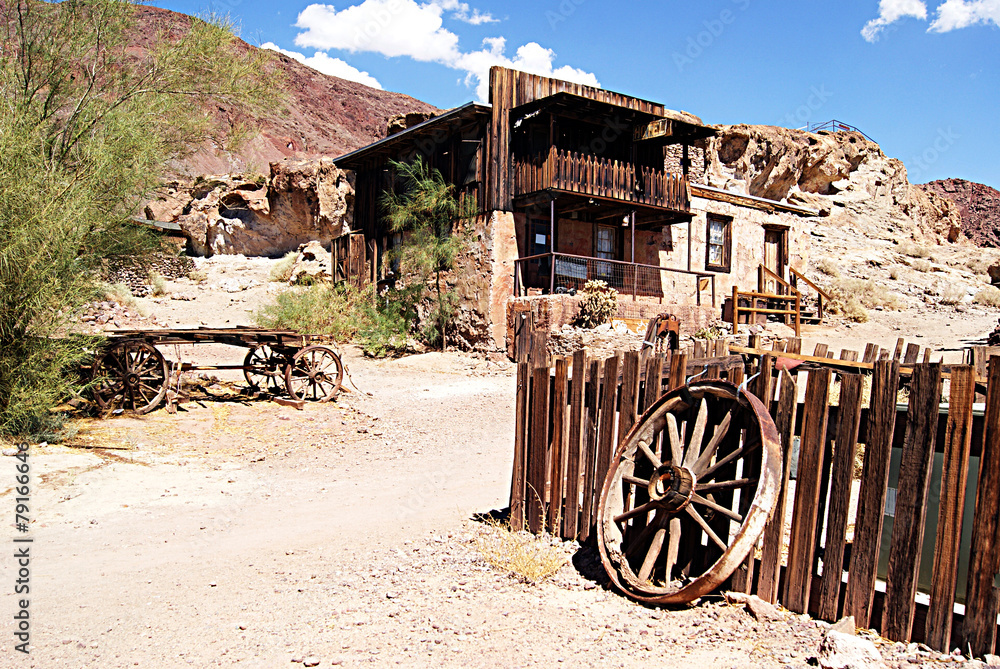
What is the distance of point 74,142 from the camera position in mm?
10016

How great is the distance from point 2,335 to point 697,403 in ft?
28.9

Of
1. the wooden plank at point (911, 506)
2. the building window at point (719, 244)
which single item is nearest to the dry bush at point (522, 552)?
the wooden plank at point (911, 506)

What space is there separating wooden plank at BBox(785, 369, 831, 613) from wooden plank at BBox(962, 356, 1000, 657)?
2.17ft

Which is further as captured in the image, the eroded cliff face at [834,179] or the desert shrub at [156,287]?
the eroded cliff face at [834,179]

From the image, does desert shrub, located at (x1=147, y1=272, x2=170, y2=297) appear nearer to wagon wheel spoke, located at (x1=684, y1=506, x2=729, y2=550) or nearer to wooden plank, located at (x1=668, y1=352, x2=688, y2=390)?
wooden plank, located at (x1=668, y1=352, x2=688, y2=390)

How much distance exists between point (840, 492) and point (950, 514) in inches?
17.6

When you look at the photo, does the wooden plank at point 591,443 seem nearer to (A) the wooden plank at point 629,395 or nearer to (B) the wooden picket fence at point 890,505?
(A) the wooden plank at point 629,395

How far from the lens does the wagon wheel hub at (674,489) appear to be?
146 inches

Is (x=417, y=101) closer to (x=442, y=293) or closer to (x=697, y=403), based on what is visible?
(x=442, y=293)

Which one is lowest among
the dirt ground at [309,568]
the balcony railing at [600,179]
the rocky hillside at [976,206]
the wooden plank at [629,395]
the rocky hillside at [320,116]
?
the dirt ground at [309,568]

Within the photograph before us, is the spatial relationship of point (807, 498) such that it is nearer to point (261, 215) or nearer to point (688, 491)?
point (688, 491)

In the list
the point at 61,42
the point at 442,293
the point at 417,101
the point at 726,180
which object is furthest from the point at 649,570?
the point at 417,101

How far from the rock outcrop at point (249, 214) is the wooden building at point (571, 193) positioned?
21.9 ft

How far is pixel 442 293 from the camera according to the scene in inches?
773
